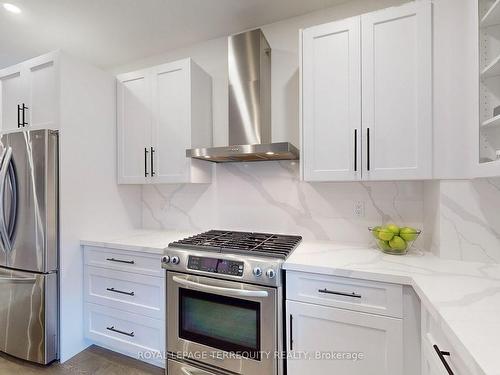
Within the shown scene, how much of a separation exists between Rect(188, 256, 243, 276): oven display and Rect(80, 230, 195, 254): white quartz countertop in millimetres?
313

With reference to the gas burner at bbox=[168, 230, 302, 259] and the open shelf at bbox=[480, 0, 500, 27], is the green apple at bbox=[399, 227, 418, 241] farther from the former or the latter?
the open shelf at bbox=[480, 0, 500, 27]

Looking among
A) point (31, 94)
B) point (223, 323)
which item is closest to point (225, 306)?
point (223, 323)

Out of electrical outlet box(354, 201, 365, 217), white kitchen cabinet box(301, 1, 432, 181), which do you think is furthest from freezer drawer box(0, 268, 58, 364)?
electrical outlet box(354, 201, 365, 217)

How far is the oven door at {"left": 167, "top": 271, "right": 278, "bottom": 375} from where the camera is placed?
4.75 ft

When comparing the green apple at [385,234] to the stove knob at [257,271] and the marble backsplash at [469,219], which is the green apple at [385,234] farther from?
the stove knob at [257,271]

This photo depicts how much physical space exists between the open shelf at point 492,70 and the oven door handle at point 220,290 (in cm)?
154

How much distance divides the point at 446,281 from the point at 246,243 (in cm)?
108

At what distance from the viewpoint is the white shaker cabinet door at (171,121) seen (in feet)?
7.06

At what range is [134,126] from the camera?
2357 millimetres

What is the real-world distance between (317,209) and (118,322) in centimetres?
177

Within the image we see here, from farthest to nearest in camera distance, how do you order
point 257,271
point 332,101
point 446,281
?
point 332,101, point 257,271, point 446,281

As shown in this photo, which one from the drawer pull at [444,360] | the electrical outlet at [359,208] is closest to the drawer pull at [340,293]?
the drawer pull at [444,360]

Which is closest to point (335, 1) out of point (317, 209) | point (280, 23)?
point (280, 23)

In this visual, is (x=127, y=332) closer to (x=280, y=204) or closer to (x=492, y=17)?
(x=280, y=204)
